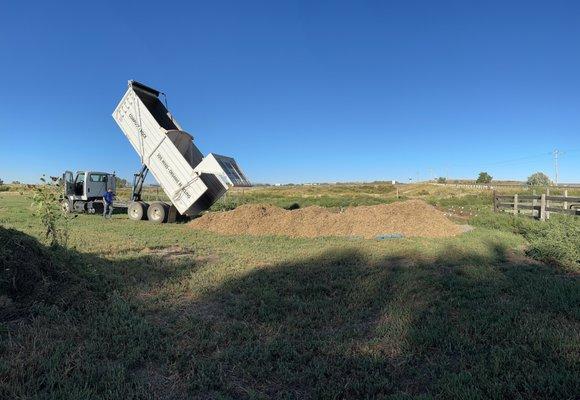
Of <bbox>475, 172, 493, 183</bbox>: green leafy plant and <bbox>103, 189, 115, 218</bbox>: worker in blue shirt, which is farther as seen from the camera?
<bbox>475, 172, 493, 183</bbox>: green leafy plant

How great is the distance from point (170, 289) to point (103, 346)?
7.86 feet

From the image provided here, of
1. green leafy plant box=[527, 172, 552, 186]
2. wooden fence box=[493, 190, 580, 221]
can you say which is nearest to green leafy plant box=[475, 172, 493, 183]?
green leafy plant box=[527, 172, 552, 186]

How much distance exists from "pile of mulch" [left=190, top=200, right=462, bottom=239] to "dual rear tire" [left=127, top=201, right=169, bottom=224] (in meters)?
A: 2.19

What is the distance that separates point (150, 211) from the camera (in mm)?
18266

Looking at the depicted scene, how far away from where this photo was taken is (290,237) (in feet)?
44.4

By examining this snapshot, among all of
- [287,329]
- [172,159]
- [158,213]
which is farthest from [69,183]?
[287,329]

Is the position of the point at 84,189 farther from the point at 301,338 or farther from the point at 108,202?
Result: the point at 301,338

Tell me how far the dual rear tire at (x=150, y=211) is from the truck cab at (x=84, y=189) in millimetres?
3615

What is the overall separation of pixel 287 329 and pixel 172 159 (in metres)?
13.6

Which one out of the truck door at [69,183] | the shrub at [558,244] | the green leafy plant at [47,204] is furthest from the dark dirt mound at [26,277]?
the truck door at [69,183]

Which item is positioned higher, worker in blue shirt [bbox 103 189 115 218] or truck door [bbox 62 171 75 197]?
truck door [bbox 62 171 75 197]

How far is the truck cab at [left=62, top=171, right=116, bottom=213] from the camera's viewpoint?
2120cm

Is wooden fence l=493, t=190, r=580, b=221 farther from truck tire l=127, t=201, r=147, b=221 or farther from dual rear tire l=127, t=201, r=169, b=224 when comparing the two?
truck tire l=127, t=201, r=147, b=221

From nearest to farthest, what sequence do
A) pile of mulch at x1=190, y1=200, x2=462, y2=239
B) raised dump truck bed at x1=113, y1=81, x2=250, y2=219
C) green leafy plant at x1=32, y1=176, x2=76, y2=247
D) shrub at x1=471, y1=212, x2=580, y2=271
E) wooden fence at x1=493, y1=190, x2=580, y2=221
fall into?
green leafy plant at x1=32, y1=176, x2=76, y2=247 → shrub at x1=471, y1=212, x2=580, y2=271 → pile of mulch at x1=190, y1=200, x2=462, y2=239 → wooden fence at x1=493, y1=190, x2=580, y2=221 → raised dump truck bed at x1=113, y1=81, x2=250, y2=219
